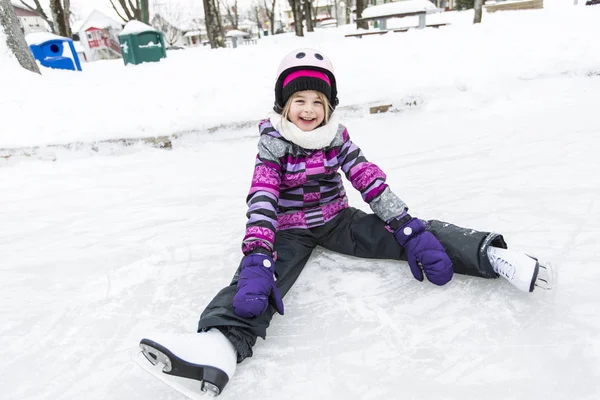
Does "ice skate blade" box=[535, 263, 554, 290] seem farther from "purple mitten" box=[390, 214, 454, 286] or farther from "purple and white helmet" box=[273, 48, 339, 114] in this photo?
"purple and white helmet" box=[273, 48, 339, 114]

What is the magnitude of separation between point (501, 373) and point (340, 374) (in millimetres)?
503

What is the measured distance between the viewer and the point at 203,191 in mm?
2943

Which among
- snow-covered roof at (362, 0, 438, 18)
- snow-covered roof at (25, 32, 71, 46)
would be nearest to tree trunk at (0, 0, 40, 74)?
snow-covered roof at (25, 32, 71, 46)

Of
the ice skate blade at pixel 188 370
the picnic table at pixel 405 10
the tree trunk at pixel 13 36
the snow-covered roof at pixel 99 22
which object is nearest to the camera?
the ice skate blade at pixel 188 370

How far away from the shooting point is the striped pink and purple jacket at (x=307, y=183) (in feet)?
5.64

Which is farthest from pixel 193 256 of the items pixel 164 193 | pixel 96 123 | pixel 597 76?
pixel 597 76

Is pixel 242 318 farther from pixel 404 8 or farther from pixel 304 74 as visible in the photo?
pixel 404 8

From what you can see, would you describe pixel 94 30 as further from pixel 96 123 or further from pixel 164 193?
pixel 164 193

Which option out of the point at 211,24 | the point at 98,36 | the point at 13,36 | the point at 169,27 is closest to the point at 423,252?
the point at 13,36

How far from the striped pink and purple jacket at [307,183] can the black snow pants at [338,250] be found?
0.07 meters

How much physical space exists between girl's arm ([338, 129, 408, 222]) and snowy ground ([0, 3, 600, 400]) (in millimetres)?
283

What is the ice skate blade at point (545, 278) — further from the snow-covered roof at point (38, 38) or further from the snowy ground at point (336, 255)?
the snow-covered roof at point (38, 38)

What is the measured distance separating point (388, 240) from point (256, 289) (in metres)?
0.70

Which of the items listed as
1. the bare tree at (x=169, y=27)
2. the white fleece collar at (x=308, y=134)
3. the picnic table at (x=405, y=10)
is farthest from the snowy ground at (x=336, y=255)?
the bare tree at (x=169, y=27)
